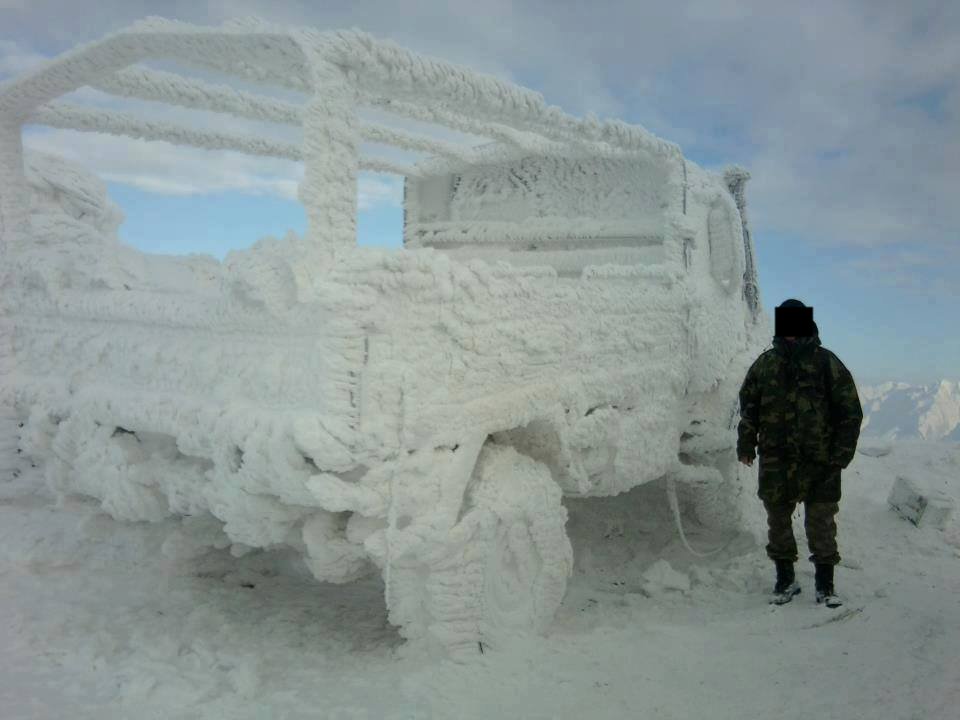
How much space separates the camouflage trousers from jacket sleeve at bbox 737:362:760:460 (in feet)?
0.84

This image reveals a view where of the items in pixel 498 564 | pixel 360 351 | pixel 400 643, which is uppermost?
pixel 360 351

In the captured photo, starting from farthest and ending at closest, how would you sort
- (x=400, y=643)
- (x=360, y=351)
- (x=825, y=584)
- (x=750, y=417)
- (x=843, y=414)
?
(x=750, y=417)
(x=825, y=584)
(x=843, y=414)
(x=400, y=643)
(x=360, y=351)

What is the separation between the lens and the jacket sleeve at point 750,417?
3420mm

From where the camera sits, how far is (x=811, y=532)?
333cm

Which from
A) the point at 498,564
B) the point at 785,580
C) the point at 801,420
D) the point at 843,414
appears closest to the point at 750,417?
the point at 801,420

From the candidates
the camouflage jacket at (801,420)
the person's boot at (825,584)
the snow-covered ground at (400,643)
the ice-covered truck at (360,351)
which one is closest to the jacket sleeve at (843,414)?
the camouflage jacket at (801,420)

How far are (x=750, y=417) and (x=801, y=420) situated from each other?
9.6 inches

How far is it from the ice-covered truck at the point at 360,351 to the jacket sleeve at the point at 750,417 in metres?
0.51

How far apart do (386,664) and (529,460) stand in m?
0.94

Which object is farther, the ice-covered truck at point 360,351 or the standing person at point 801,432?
the standing person at point 801,432

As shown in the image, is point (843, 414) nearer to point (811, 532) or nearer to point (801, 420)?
point (801, 420)

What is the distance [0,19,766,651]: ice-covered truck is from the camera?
2.44 metres

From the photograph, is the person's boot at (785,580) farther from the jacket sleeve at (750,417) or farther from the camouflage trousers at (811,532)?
the jacket sleeve at (750,417)

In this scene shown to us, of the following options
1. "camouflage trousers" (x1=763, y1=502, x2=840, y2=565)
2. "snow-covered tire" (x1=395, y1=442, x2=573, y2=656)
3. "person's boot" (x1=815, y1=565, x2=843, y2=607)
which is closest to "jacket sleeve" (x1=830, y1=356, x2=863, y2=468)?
"camouflage trousers" (x1=763, y1=502, x2=840, y2=565)
